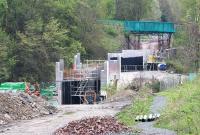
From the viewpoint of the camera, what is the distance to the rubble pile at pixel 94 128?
23194mm

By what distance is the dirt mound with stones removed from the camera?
3322 centimetres

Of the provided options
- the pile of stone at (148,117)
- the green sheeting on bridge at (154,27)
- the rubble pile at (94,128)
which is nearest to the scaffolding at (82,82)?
the pile of stone at (148,117)

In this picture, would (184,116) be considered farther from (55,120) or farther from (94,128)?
(55,120)

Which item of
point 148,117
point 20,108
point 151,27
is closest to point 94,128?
point 148,117

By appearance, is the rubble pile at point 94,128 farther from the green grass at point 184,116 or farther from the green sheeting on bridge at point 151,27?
the green sheeting on bridge at point 151,27

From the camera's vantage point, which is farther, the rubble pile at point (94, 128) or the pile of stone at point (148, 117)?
the pile of stone at point (148, 117)

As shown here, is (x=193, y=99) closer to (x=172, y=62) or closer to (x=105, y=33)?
(x=172, y=62)

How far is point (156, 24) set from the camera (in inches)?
2990

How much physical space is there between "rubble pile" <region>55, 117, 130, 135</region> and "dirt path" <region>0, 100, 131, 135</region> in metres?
1.71

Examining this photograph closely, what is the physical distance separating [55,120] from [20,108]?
12.4 ft

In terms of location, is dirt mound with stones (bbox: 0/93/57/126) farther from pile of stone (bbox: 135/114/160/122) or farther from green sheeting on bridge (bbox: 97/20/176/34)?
green sheeting on bridge (bbox: 97/20/176/34)

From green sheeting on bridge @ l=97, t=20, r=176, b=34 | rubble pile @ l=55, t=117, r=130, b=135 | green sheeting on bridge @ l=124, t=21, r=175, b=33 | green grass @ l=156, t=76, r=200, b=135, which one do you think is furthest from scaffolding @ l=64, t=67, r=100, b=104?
green sheeting on bridge @ l=124, t=21, r=175, b=33

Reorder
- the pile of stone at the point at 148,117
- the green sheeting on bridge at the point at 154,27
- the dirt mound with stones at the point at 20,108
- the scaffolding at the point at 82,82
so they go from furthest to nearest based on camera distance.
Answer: the green sheeting on bridge at the point at 154,27 → the scaffolding at the point at 82,82 → the dirt mound with stones at the point at 20,108 → the pile of stone at the point at 148,117

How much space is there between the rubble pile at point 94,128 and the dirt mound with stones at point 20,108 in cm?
748
